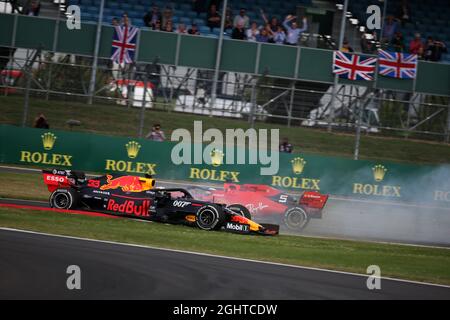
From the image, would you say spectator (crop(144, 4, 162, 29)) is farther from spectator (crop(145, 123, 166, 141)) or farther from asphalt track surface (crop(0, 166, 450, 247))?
asphalt track surface (crop(0, 166, 450, 247))

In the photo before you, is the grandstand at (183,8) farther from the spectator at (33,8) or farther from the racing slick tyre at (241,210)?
the racing slick tyre at (241,210)

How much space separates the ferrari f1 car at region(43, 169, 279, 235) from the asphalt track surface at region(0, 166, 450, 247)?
1780 mm

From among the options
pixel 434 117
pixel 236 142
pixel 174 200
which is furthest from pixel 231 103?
pixel 174 200

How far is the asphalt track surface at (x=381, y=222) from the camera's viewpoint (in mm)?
17203

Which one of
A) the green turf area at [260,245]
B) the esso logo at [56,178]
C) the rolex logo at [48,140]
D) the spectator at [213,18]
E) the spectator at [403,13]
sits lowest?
the green turf area at [260,245]

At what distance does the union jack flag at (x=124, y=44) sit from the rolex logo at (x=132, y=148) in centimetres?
478

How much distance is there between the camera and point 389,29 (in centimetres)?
2912

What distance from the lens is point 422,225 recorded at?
64.5 feet

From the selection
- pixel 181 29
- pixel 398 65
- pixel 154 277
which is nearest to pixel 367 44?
pixel 398 65

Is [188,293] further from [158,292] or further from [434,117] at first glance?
[434,117]

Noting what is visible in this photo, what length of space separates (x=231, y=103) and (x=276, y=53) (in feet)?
13.5

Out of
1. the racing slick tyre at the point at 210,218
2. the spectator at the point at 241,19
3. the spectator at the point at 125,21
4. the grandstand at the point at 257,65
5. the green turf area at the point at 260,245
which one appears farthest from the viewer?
the spectator at the point at 241,19

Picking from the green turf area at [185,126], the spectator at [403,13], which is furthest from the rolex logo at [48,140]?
the spectator at [403,13]
